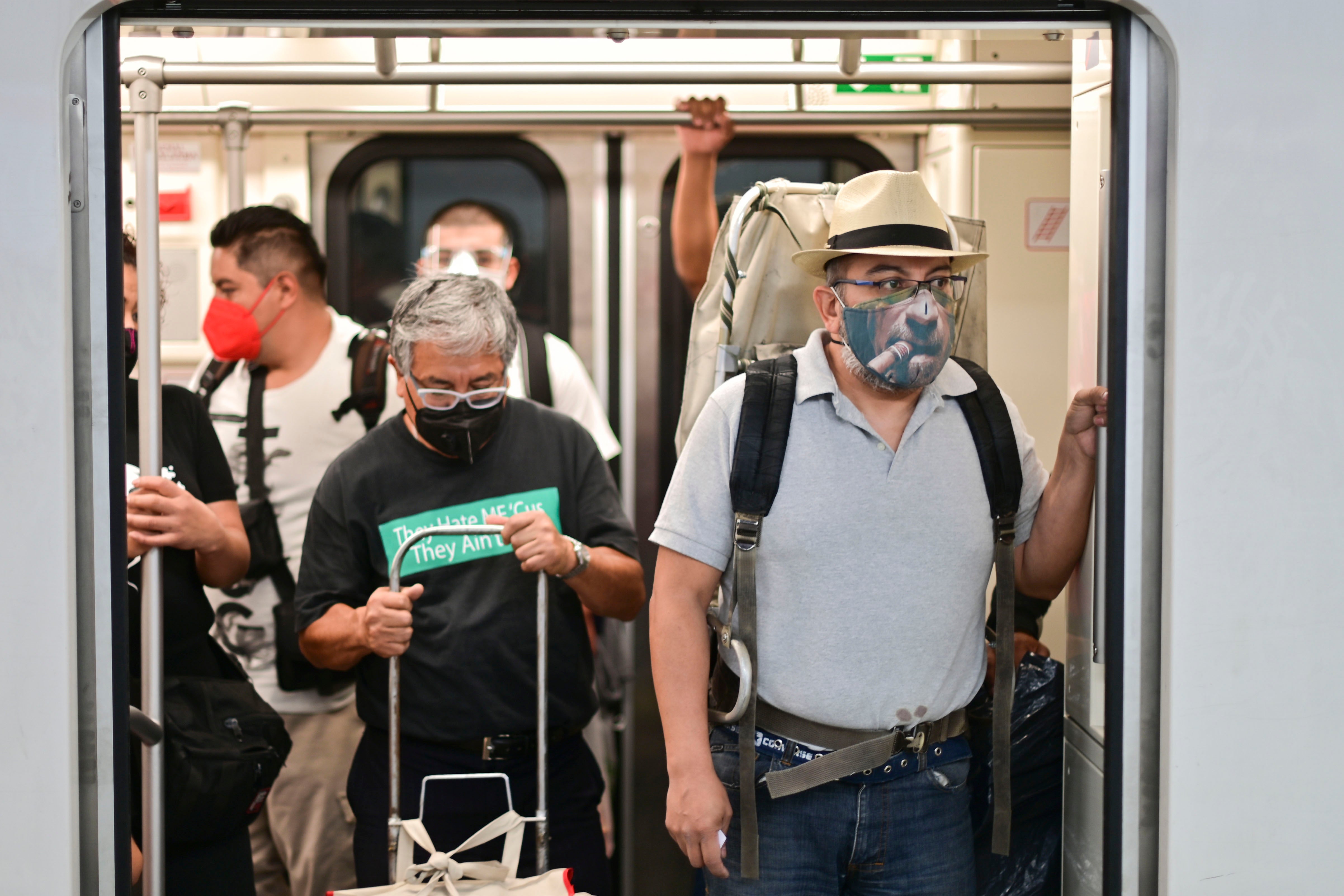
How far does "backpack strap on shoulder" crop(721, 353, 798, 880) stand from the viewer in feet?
6.26

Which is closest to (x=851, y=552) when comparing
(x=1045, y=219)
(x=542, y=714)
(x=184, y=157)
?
(x=542, y=714)

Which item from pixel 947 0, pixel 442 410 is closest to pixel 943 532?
pixel 947 0

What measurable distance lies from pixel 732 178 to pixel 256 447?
1.79 metres

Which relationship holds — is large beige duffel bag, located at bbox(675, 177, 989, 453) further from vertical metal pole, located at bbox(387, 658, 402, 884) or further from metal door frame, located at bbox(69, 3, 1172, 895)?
vertical metal pole, located at bbox(387, 658, 402, 884)

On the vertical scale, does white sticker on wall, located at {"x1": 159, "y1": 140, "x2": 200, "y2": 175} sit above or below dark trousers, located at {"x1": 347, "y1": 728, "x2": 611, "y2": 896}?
above

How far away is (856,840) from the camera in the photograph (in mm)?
1944

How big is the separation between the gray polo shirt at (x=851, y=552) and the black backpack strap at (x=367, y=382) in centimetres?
176

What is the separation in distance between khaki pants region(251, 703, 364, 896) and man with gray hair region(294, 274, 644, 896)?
88 centimetres

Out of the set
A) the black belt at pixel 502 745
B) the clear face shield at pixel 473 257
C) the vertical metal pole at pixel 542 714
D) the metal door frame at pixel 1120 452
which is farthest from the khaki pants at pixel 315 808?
the metal door frame at pixel 1120 452

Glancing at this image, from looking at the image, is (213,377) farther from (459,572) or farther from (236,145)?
(459,572)

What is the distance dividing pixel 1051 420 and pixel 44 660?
112 inches

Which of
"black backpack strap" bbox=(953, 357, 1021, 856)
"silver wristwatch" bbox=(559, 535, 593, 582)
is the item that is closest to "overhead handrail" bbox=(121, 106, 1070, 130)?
"silver wristwatch" bbox=(559, 535, 593, 582)

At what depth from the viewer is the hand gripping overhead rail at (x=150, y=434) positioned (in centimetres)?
188

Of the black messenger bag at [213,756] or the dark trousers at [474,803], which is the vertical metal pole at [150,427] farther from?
the dark trousers at [474,803]
